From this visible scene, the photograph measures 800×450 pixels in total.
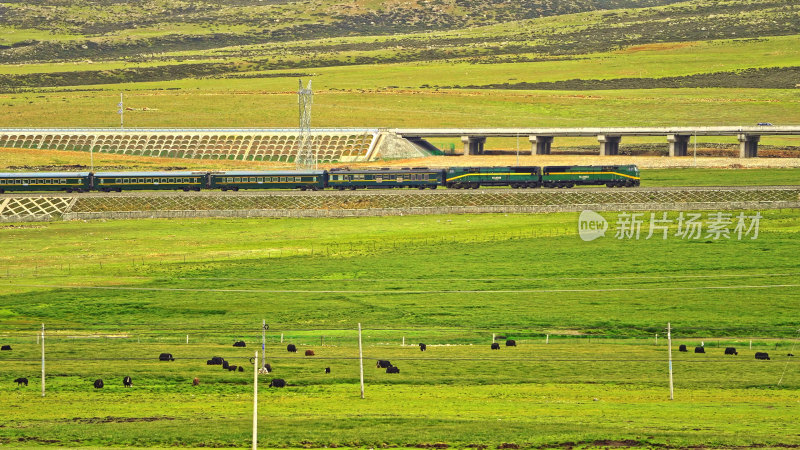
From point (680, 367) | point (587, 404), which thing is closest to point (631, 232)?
point (680, 367)

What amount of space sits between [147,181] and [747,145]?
82377 mm

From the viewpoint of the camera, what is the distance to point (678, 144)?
529ft

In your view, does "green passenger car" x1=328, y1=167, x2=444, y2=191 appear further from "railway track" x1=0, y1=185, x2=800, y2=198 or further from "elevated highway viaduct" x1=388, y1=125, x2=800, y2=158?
"elevated highway viaduct" x1=388, y1=125, x2=800, y2=158

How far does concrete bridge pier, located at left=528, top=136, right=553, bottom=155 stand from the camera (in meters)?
166

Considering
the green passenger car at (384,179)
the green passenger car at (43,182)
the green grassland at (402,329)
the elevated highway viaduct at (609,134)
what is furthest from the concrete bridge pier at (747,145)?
the green passenger car at (43,182)

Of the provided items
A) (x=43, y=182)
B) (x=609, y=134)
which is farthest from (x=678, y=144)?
(x=43, y=182)

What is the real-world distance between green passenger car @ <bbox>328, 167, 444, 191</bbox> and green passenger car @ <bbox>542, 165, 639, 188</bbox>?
1293 cm

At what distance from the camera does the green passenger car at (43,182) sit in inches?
4970

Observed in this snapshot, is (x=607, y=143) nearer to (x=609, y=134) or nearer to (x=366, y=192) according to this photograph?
(x=609, y=134)

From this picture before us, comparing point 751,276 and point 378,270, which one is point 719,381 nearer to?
point 751,276

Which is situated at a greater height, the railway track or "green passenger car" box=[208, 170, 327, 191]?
"green passenger car" box=[208, 170, 327, 191]

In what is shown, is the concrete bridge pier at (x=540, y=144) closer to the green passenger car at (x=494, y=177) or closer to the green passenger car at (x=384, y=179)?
the green passenger car at (x=494, y=177)

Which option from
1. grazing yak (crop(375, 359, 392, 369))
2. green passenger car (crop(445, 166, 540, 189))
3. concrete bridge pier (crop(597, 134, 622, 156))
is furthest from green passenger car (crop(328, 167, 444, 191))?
grazing yak (crop(375, 359, 392, 369))

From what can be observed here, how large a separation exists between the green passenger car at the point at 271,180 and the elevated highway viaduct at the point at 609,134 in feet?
137
